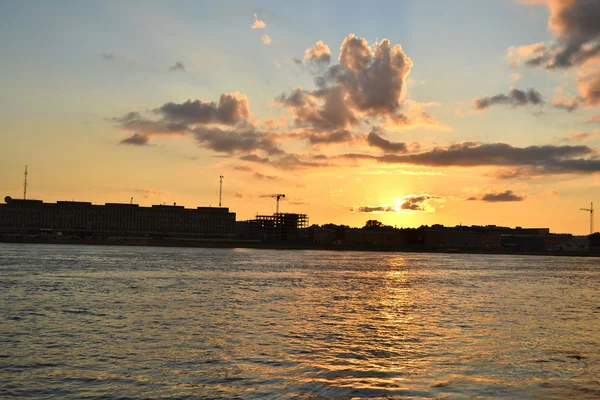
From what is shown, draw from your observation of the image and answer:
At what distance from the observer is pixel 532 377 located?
2303 centimetres

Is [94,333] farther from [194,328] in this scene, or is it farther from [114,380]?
[114,380]

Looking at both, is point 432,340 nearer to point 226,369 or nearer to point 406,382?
point 406,382

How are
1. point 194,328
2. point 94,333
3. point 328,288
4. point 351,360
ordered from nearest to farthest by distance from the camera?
1. point 351,360
2. point 94,333
3. point 194,328
4. point 328,288

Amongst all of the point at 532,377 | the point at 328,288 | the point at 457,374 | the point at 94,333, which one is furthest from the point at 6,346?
the point at 328,288

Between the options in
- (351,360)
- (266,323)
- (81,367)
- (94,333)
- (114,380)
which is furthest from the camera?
(266,323)

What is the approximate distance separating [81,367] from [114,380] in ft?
8.40

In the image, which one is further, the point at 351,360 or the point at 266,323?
the point at 266,323

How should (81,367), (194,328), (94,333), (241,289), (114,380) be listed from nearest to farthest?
(114,380), (81,367), (94,333), (194,328), (241,289)

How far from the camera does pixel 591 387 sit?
21.6 metres

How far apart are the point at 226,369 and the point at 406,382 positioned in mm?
6809

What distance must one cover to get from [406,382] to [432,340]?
9704 millimetres

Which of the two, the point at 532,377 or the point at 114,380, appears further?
the point at 532,377

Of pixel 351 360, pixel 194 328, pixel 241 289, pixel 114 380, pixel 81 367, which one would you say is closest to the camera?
pixel 114 380

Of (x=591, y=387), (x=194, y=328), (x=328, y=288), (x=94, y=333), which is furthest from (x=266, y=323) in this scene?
(x=328, y=288)
